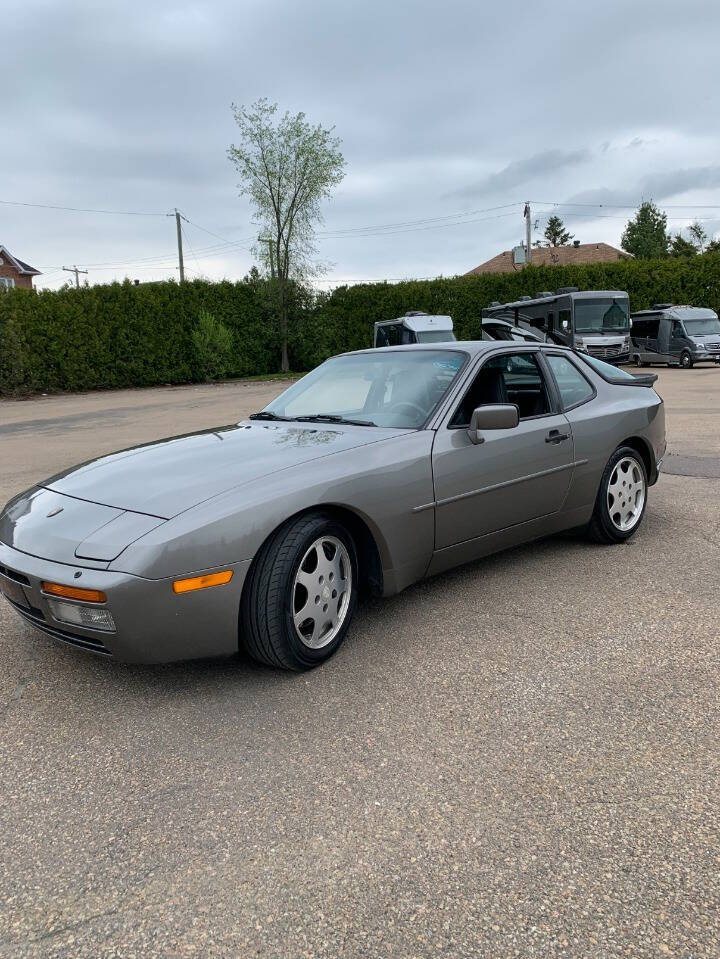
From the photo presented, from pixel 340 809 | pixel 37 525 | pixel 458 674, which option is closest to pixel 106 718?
pixel 37 525

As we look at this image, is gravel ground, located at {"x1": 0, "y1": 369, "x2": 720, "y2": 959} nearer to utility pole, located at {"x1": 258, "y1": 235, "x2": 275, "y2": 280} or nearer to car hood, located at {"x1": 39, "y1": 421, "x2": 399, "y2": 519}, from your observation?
car hood, located at {"x1": 39, "y1": 421, "x2": 399, "y2": 519}

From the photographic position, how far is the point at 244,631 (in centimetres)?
299

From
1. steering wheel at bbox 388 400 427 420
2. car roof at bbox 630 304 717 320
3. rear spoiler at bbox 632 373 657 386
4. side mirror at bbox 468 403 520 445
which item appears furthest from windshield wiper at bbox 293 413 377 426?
car roof at bbox 630 304 717 320

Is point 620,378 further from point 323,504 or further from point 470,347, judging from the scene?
point 323,504

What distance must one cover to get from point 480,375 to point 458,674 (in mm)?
1673

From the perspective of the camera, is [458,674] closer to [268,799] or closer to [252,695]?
[252,695]

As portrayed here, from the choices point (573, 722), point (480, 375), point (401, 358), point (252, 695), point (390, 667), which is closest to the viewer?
point (573, 722)

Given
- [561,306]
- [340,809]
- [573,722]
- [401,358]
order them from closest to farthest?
[340,809], [573,722], [401,358], [561,306]

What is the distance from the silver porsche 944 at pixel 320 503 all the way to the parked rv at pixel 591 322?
58.9 ft

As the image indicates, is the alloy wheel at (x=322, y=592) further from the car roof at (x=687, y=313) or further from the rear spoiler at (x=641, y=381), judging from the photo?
the car roof at (x=687, y=313)

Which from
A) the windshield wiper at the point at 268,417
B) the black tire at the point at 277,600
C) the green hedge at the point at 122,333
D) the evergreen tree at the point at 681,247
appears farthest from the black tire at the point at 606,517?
the evergreen tree at the point at 681,247

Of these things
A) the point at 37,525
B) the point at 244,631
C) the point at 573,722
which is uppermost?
the point at 37,525

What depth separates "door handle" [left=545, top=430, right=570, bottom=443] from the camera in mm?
4277

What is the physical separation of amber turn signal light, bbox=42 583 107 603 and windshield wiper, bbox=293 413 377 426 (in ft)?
5.42
